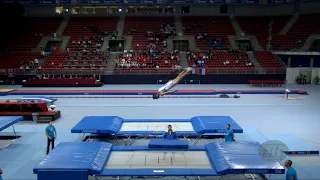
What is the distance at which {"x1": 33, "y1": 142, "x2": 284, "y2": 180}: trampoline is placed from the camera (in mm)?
8328

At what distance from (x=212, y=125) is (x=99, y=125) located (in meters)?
4.92

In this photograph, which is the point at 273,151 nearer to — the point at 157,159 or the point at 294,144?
the point at 294,144

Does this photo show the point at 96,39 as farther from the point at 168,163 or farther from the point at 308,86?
the point at 168,163

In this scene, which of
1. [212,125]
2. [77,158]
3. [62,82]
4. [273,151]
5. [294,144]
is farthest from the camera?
[62,82]

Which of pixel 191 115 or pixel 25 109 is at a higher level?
pixel 25 109

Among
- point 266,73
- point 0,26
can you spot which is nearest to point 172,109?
point 266,73

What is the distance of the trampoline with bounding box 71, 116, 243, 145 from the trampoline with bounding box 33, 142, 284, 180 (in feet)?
6.53

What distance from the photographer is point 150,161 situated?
368 inches

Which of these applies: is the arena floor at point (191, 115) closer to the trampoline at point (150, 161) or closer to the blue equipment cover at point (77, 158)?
the trampoline at point (150, 161)

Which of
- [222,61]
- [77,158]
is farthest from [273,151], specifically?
[222,61]

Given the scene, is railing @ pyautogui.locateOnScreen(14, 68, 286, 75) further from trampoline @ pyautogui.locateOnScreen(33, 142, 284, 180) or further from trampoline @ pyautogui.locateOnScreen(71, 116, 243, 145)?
trampoline @ pyautogui.locateOnScreen(33, 142, 284, 180)

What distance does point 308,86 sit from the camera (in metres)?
29.6

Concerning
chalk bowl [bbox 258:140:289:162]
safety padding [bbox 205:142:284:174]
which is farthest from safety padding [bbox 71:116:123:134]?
chalk bowl [bbox 258:140:289:162]

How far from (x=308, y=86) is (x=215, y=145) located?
23171mm
